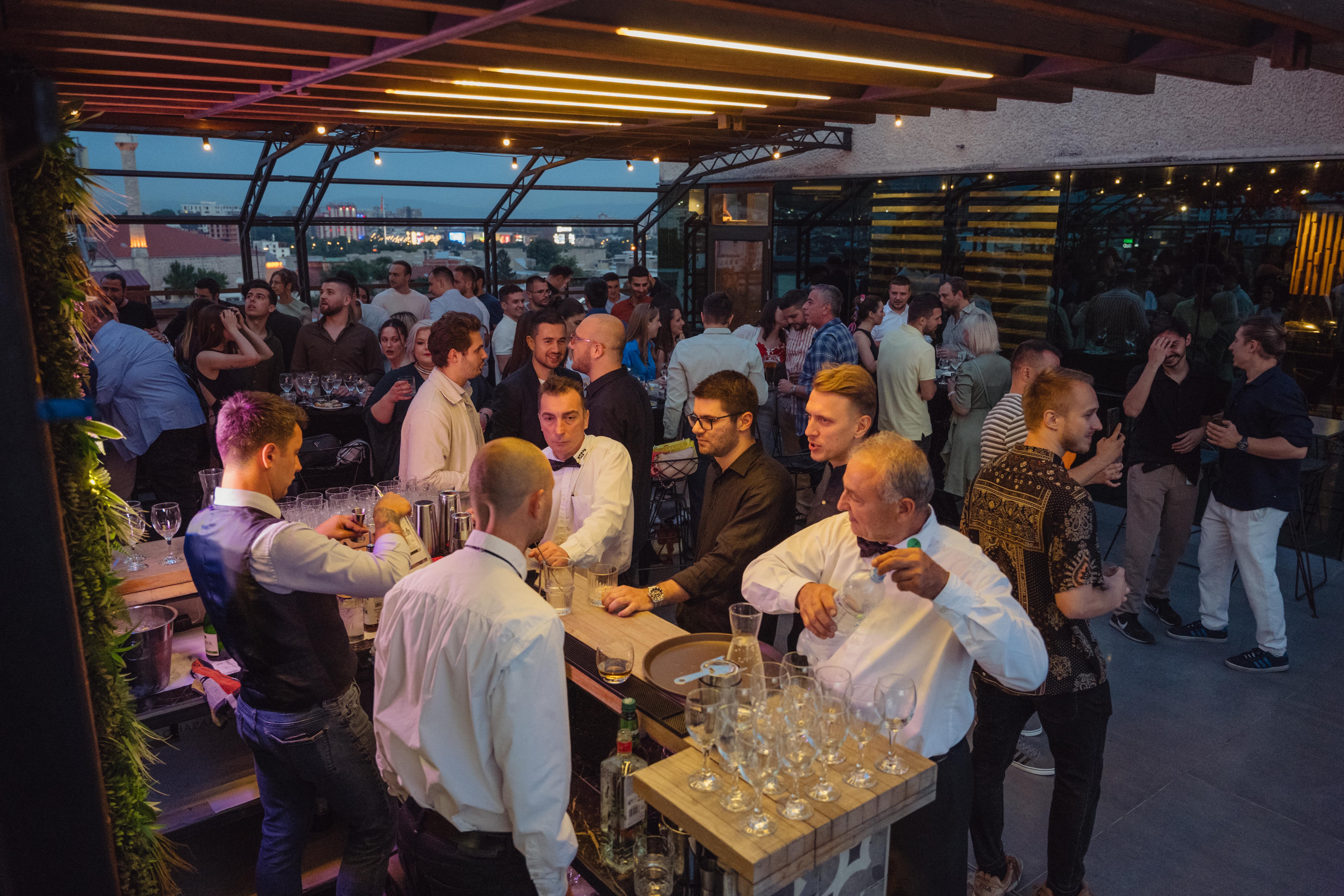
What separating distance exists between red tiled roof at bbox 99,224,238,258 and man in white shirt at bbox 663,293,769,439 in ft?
22.7

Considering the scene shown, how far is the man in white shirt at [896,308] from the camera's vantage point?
806cm

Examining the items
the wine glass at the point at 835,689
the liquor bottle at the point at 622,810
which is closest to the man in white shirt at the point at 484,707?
the liquor bottle at the point at 622,810

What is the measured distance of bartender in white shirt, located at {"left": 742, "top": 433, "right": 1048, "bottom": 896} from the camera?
209 centimetres

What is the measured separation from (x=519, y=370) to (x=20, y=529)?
138 inches

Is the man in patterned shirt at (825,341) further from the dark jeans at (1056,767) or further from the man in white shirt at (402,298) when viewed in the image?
the man in white shirt at (402,298)

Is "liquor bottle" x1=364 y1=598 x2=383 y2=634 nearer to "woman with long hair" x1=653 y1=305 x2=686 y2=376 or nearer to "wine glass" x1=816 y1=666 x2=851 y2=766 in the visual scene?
"wine glass" x1=816 y1=666 x2=851 y2=766

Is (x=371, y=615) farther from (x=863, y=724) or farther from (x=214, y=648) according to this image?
(x=863, y=724)

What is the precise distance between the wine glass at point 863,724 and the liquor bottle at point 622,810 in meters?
0.55

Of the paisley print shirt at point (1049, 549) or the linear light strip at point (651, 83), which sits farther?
the linear light strip at point (651, 83)

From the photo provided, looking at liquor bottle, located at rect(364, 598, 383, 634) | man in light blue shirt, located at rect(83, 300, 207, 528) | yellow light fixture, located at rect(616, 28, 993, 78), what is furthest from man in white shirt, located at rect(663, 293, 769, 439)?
liquor bottle, located at rect(364, 598, 383, 634)

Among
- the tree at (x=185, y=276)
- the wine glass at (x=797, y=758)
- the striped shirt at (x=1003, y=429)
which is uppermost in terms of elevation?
the tree at (x=185, y=276)

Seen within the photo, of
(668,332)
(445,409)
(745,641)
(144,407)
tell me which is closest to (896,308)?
(668,332)

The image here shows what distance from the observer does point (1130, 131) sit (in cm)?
748

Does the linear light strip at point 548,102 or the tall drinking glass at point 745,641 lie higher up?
the linear light strip at point 548,102
